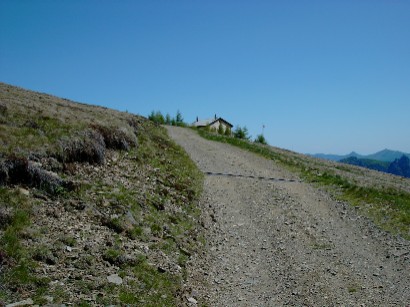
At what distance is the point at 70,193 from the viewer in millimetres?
15469

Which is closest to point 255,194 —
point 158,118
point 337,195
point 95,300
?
point 337,195

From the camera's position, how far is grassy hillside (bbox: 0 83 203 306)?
421 inches

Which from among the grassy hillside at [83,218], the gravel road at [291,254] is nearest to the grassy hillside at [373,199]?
the gravel road at [291,254]

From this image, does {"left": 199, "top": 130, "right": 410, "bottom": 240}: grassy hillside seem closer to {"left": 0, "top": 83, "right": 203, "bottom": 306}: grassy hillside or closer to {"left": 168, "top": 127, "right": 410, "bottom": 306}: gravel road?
{"left": 168, "top": 127, "right": 410, "bottom": 306}: gravel road

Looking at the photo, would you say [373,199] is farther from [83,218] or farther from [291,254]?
[83,218]

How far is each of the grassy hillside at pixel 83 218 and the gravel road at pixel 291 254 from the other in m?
1.52

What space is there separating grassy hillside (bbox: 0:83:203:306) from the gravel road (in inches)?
59.8

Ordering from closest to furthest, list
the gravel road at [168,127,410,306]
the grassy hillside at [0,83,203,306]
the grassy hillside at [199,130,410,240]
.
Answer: the grassy hillside at [0,83,203,306]
the gravel road at [168,127,410,306]
the grassy hillside at [199,130,410,240]

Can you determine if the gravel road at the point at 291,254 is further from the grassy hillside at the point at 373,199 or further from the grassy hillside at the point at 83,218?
the grassy hillside at the point at 83,218

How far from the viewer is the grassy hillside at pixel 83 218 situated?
10.7 m

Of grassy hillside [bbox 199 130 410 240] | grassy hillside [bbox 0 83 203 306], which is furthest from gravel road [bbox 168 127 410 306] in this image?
grassy hillside [bbox 0 83 203 306]

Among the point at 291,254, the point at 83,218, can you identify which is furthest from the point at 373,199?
the point at 83,218

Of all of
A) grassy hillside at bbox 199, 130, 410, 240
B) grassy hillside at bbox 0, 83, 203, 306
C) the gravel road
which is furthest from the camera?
grassy hillside at bbox 199, 130, 410, 240

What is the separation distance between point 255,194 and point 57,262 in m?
17.4
